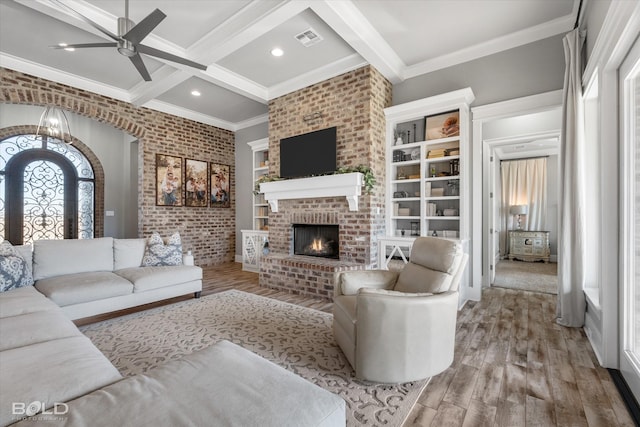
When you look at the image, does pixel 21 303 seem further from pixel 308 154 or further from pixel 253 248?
pixel 253 248

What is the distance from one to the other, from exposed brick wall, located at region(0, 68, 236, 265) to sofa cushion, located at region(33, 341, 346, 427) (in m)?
4.94

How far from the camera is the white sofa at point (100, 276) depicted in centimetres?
282

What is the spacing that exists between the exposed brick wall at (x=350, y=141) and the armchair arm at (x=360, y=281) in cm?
125

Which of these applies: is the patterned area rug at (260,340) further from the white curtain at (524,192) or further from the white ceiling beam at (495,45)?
the white curtain at (524,192)

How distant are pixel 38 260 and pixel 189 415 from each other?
3335 mm

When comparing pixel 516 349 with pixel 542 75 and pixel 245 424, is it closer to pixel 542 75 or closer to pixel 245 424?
pixel 245 424

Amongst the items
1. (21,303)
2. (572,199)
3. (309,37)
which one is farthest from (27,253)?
(572,199)

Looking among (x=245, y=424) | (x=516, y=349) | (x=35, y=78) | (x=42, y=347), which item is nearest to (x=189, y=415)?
(x=245, y=424)

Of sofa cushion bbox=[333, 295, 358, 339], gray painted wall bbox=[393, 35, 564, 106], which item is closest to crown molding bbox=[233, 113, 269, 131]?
gray painted wall bbox=[393, 35, 564, 106]

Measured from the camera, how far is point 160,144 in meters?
5.53

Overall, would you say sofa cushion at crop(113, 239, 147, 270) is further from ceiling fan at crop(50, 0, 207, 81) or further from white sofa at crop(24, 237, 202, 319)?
ceiling fan at crop(50, 0, 207, 81)

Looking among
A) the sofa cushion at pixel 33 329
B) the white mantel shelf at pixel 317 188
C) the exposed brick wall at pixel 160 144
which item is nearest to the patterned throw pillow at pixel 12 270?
the sofa cushion at pixel 33 329

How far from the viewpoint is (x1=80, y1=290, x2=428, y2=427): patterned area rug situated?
5.77 ft

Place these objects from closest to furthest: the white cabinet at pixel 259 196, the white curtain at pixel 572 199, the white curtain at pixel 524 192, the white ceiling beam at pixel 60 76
A: the white curtain at pixel 572 199 → the white ceiling beam at pixel 60 76 → the white cabinet at pixel 259 196 → the white curtain at pixel 524 192
